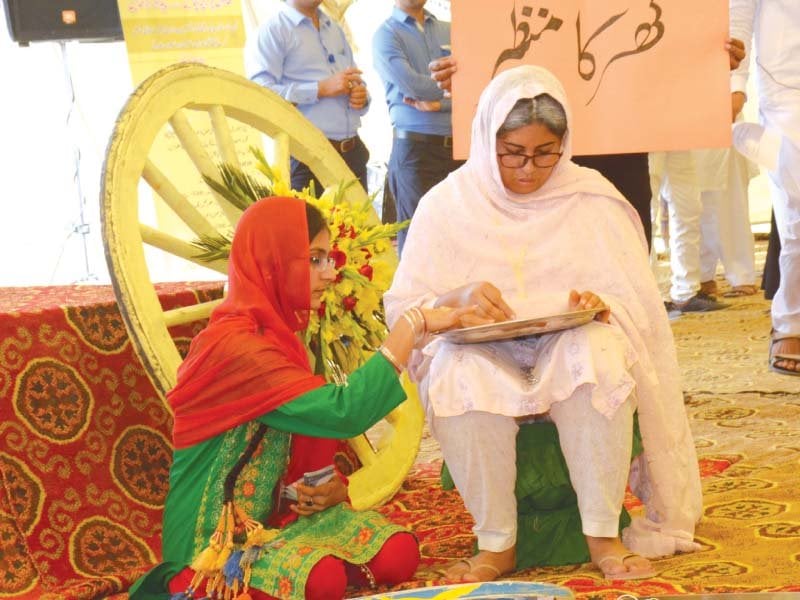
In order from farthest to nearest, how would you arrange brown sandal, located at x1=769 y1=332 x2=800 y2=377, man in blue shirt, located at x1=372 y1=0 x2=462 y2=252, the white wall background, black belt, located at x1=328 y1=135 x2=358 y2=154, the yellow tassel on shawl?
the white wall background
man in blue shirt, located at x1=372 y1=0 x2=462 y2=252
black belt, located at x1=328 y1=135 x2=358 y2=154
brown sandal, located at x1=769 y1=332 x2=800 y2=377
the yellow tassel on shawl

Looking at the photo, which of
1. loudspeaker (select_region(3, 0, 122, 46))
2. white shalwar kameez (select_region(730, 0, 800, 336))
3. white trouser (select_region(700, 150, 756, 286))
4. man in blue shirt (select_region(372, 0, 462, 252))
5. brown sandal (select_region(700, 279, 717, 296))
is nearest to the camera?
white shalwar kameez (select_region(730, 0, 800, 336))

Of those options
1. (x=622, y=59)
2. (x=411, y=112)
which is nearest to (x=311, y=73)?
(x=411, y=112)

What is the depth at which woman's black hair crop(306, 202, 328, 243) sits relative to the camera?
7.51 feet

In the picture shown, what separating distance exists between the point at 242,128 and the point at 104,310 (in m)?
2.64

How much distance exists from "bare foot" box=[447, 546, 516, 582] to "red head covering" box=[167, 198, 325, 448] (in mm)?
484

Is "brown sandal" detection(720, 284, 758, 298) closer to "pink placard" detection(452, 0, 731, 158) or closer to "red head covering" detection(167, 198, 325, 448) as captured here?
"pink placard" detection(452, 0, 731, 158)

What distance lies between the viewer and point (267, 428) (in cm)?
227

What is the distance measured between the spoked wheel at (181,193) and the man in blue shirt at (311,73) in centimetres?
117

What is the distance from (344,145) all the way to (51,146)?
3.88 m

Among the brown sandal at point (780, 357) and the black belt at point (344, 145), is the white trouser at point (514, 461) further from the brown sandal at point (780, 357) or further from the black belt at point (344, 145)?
the black belt at point (344, 145)

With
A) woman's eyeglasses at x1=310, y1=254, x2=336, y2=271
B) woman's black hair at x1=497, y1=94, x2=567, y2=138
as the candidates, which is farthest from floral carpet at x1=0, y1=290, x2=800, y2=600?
woman's black hair at x1=497, y1=94, x2=567, y2=138

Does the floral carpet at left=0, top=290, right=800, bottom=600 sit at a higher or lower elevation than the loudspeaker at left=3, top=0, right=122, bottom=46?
lower

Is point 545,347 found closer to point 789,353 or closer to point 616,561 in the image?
point 616,561

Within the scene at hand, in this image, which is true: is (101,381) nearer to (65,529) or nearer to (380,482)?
(65,529)
